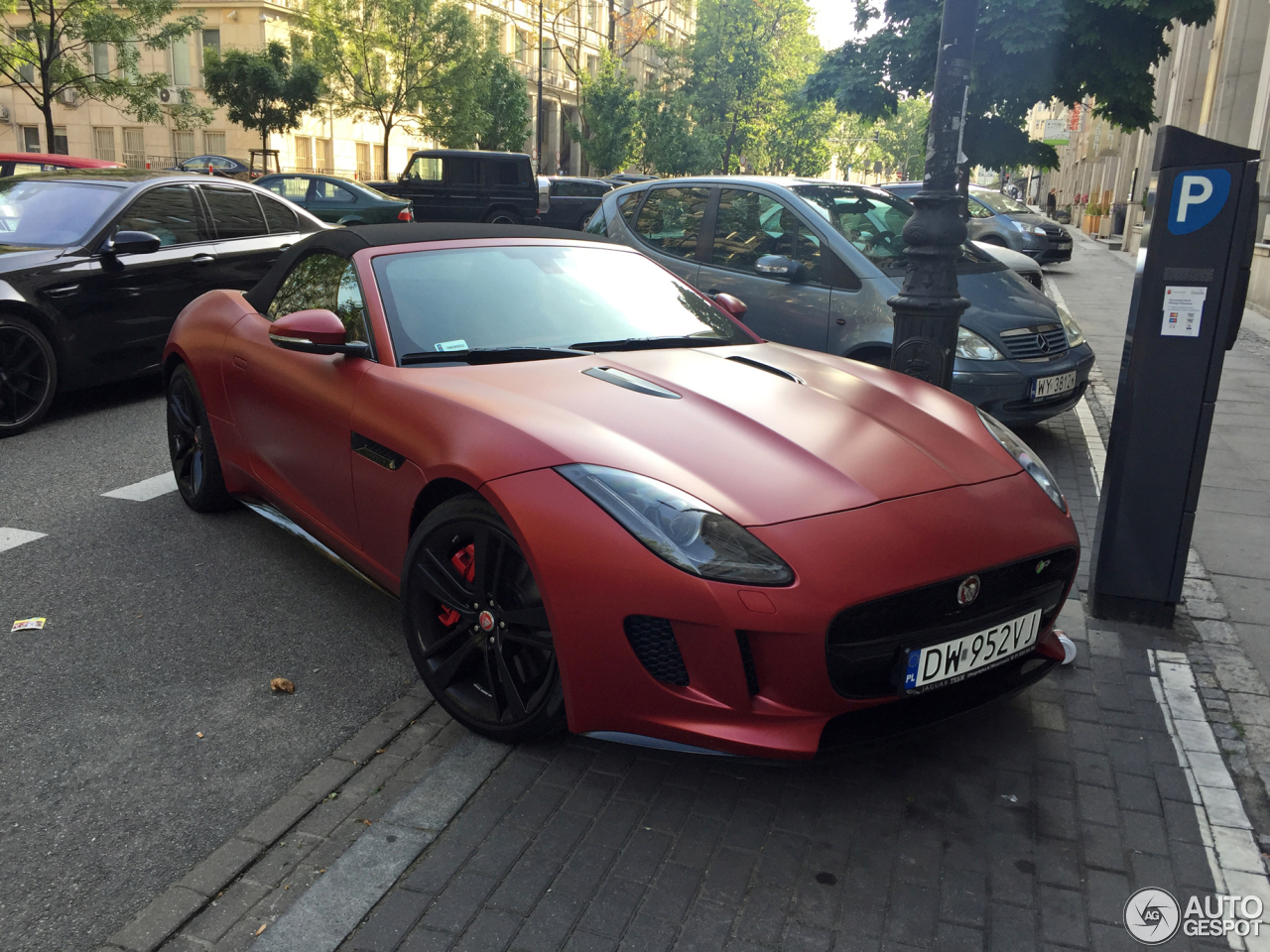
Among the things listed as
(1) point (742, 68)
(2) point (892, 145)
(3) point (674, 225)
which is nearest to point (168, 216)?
(3) point (674, 225)

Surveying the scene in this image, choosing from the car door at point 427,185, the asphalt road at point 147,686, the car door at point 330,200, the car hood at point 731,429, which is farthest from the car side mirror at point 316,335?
the car door at point 427,185

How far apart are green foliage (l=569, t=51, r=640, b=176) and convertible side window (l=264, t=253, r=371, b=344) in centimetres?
4426

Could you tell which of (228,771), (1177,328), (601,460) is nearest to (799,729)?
(601,460)

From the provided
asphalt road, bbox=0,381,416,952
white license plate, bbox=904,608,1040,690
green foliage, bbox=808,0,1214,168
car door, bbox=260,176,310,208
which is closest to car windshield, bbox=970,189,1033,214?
green foliage, bbox=808,0,1214,168

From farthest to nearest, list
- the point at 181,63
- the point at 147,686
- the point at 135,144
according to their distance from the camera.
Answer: the point at 135,144 < the point at 181,63 < the point at 147,686

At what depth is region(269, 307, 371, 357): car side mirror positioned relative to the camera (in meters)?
3.62

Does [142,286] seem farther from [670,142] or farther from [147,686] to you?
[670,142]

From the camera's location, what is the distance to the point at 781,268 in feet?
21.4

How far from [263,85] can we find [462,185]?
1895 centimetres

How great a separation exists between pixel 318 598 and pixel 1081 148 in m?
68.7

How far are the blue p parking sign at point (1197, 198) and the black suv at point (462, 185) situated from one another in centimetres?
2144

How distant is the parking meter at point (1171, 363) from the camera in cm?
373

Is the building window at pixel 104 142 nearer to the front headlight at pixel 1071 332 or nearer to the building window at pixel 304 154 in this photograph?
the building window at pixel 304 154
